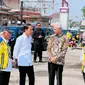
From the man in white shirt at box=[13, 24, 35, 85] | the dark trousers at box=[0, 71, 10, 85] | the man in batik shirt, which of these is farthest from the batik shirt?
the dark trousers at box=[0, 71, 10, 85]

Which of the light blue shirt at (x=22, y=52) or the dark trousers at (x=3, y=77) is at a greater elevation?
the light blue shirt at (x=22, y=52)

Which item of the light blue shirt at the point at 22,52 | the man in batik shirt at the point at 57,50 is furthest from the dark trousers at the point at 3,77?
the man in batik shirt at the point at 57,50

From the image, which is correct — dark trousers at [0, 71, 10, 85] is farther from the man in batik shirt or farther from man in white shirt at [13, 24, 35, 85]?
the man in batik shirt

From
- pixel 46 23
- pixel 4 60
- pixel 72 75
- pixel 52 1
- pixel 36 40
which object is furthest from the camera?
pixel 46 23

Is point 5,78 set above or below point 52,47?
below

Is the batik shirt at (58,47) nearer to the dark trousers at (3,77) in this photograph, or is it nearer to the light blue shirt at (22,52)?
the light blue shirt at (22,52)

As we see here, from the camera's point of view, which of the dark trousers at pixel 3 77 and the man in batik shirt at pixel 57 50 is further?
the man in batik shirt at pixel 57 50

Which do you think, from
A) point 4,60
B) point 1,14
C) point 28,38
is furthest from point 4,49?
point 1,14

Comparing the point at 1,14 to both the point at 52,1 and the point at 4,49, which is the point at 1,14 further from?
the point at 4,49

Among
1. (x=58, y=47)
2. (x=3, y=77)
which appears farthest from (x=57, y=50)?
(x=3, y=77)

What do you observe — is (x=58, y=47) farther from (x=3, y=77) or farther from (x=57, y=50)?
(x=3, y=77)

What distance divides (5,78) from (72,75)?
5384 mm

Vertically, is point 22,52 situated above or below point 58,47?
below

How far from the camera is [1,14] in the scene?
181 ft
